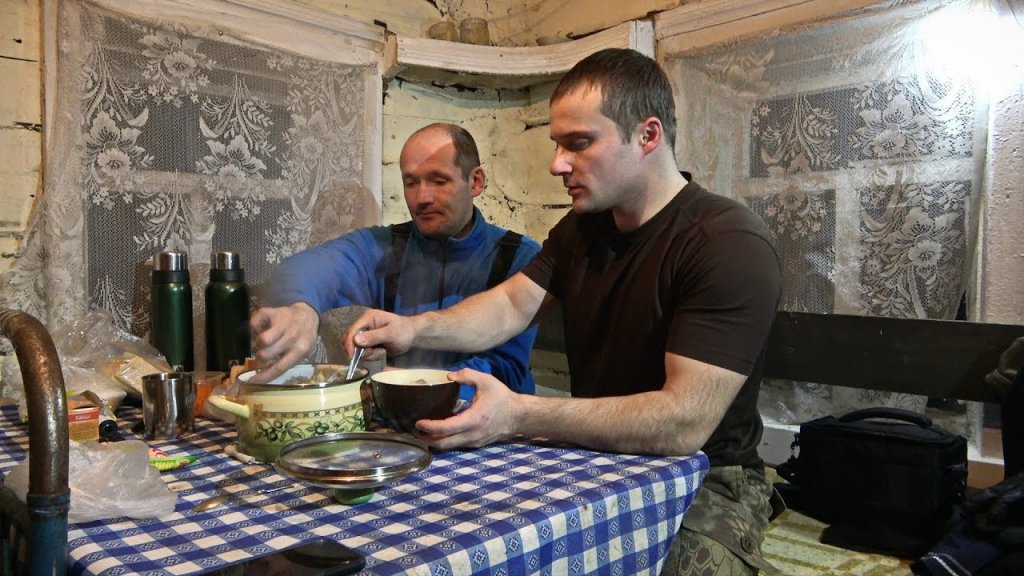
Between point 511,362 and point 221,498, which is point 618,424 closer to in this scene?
point 221,498

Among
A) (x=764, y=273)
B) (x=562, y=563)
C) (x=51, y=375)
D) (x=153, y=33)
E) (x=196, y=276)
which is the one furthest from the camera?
(x=196, y=276)

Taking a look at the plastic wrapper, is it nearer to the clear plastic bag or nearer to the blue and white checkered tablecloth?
the blue and white checkered tablecloth

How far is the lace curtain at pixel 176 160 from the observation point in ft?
7.91

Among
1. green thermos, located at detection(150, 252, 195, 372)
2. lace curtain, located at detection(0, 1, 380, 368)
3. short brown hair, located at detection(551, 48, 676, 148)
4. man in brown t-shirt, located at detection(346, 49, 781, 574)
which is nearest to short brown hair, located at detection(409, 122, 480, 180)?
lace curtain, located at detection(0, 1, 380, 368)

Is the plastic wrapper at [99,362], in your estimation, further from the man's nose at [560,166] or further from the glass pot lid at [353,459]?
the man's nose at [560,166]

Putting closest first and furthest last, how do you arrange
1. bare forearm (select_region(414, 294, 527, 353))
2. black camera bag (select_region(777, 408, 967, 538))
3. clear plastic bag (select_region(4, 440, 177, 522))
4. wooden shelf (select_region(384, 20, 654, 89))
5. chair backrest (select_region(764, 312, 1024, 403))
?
1. clear plastic bag (select_region(4, 440, 177, 522))
2. bare forearm (select_region(414, 294, 527, 353))
3. black camera bag (select_region(777, 408, 967, 538))
4. chair backrest (select_region(764, 312, 1024, 403))
5. wooden shelf (select_region(384, 20, 654, 89))

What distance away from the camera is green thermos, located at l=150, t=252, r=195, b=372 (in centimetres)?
247

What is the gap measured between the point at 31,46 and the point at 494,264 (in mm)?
1673

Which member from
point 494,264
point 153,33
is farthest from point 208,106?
point 494,264

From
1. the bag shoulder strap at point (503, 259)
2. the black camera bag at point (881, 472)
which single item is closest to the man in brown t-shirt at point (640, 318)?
the bag shoulder strap at point (503, 259)

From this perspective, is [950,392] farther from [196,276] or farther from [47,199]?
[47,199]

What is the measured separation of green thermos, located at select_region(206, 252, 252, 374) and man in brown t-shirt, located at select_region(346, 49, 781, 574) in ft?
3.19

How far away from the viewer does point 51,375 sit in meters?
0.83

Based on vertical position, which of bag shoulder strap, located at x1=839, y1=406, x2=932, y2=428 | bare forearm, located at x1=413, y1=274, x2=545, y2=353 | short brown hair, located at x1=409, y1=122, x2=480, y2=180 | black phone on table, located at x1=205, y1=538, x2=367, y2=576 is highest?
short brown hair, located at x1=409, y1=122, x2=480, y2=180
